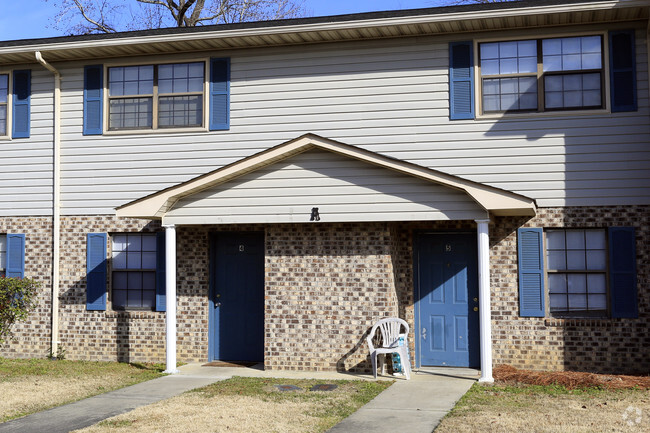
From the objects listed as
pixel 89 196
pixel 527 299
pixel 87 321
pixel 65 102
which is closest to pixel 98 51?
pixel 65 102

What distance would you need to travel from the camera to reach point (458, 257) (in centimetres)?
1248

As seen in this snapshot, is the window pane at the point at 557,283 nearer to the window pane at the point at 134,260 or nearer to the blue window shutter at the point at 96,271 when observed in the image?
the window pane at the point at 134,260

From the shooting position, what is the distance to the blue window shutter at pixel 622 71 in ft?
38.1

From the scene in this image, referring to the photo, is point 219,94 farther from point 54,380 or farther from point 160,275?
point 54,380

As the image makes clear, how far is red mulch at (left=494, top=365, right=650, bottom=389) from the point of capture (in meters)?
10.4

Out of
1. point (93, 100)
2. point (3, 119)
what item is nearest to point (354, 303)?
point (93, 100)

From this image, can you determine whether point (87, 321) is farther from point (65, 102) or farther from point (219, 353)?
point (65, 102)

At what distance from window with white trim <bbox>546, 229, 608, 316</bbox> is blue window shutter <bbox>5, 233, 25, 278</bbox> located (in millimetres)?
9017

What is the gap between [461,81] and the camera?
1231cm

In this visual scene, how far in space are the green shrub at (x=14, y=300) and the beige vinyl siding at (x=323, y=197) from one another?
126 inches

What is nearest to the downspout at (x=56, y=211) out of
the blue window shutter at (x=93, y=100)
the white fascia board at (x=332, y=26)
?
the blue window shutter at (x=93, y=100)

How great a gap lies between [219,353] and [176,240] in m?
2.07

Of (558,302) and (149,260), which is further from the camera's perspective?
(149,260)

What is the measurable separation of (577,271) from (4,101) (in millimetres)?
10379
